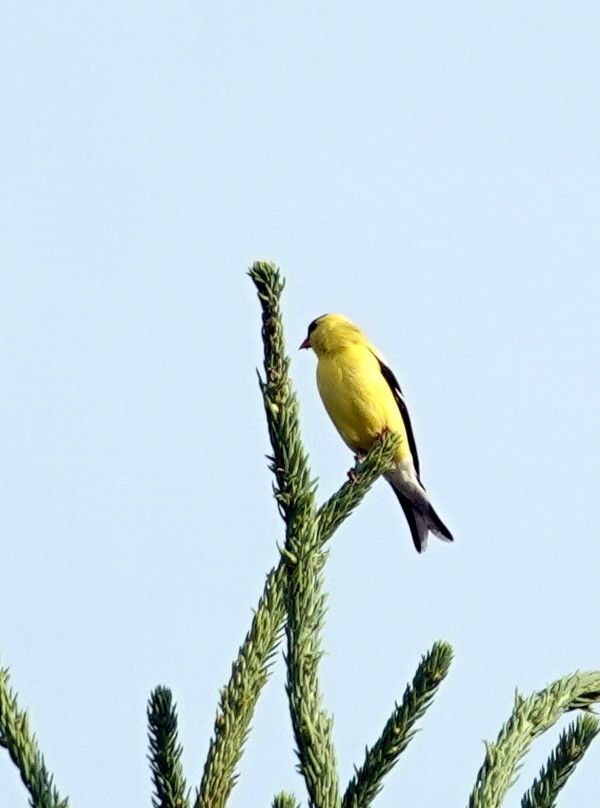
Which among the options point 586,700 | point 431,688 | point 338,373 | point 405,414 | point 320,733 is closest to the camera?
point 320,733

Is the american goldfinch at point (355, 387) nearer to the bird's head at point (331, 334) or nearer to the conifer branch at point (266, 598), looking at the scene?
the bird's head at point (331, 334)

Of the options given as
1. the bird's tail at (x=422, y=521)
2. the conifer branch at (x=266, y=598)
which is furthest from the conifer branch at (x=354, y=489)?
the bird's tail at (x=422, y=521)

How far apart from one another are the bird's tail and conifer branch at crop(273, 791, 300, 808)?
5591mm

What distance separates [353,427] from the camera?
6.75m

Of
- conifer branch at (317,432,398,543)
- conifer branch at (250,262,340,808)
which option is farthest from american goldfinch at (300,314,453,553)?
conifer branch at (250,262,340,808)

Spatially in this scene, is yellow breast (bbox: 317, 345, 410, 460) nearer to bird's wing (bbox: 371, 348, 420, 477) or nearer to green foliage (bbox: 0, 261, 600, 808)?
bird's wing (bbox: 371, 348, 420, 477)

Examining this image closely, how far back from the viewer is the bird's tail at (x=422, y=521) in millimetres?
7730

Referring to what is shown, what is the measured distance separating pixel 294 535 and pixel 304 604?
164mm

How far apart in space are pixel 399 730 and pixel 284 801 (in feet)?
1.34

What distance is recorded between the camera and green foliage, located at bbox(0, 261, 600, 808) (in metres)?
2.34

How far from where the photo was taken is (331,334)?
7.16 metres

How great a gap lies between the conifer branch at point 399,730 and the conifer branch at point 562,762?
0.92ft

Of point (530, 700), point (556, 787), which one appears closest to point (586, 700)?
point (530, 700)

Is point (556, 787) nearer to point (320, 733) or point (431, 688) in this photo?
point (431, 688)
